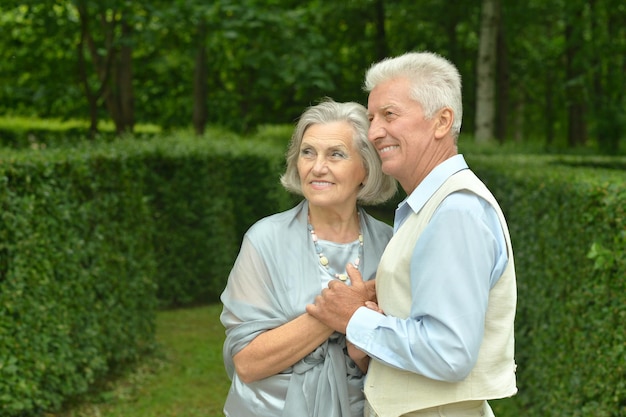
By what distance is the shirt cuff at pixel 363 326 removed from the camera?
7.75ft

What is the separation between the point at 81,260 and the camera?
6805 mm

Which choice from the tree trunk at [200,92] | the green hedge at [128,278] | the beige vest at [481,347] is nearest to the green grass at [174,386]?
the green hedge at [128,278]

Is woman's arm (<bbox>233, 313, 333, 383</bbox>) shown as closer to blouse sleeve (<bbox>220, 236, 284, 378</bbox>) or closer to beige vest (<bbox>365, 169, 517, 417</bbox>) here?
blouse sleeve (<bbox>220, 236, 284, 378</bbox>)

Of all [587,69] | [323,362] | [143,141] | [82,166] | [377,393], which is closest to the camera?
[377,393]

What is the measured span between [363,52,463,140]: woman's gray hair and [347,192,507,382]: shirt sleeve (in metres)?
0.32

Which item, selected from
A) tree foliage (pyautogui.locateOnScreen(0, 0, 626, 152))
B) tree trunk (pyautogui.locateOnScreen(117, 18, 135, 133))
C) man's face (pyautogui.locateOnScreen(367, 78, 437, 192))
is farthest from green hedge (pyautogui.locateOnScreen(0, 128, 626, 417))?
tree trunk (pyautogui.locateOnScreen(117, 18, 135, 133))

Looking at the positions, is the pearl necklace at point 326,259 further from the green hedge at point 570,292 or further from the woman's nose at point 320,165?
the green hedge at point 570,292

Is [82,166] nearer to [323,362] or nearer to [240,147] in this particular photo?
[323,362]

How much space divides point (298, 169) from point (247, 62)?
996cm

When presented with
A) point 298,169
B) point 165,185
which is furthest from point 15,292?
point 165,185

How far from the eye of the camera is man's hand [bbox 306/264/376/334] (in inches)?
99.6

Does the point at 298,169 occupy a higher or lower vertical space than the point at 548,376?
higher

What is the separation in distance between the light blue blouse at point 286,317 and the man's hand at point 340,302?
0.49ft

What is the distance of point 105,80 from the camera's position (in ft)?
42.3
